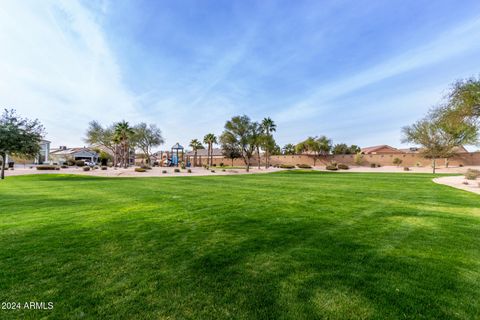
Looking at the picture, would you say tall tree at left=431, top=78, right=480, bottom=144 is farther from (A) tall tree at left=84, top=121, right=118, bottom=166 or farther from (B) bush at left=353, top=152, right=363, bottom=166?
(A) tall tree at left=84, top=121, right=118, bottom=166

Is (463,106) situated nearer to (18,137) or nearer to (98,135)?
(18,137)

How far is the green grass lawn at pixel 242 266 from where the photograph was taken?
8.86ft

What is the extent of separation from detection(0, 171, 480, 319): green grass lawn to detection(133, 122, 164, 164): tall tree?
55.8 metres

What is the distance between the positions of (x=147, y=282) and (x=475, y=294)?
454 centimetres

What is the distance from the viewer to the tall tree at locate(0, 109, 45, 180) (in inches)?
903

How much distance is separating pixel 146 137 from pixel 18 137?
36.6 metres

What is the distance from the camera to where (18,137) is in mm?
23516

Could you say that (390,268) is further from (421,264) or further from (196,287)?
(196,287)

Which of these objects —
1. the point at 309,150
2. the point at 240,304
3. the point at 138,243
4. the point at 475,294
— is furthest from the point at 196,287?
the point at 309,150

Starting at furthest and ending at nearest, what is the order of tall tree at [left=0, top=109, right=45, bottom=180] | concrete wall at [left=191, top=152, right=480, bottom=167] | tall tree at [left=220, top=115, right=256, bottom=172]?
concrete wall at [left=191, top=152, right=480, bottom=167], tall tree at [left=220, top=115, right=256, bottom=172], tall tree at [left=0, top=109, right=45, bottom=180]

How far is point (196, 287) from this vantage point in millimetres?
3107

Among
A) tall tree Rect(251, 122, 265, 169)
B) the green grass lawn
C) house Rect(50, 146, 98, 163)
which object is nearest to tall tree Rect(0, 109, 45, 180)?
the green grass lawn

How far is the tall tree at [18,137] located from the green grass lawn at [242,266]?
905 inches

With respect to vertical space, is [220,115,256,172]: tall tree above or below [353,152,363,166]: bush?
above
